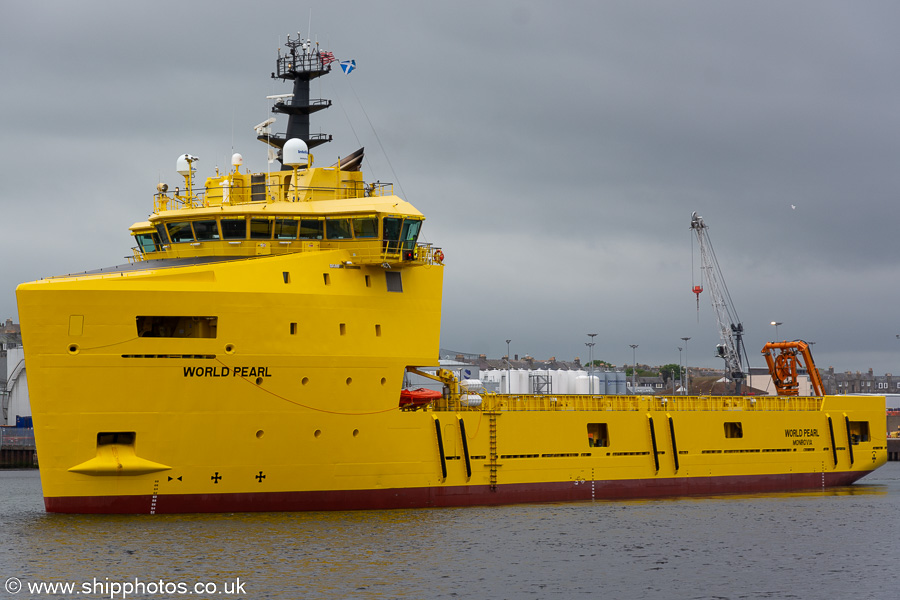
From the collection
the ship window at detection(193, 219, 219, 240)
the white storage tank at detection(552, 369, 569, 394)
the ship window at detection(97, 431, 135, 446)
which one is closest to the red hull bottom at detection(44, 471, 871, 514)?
the ship window at detection(97, 431, 135, 446)

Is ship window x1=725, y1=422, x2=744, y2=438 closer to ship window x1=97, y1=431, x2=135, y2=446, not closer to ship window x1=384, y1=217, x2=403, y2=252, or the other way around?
ship window x1=384, y1=217, x2=403, y2=252

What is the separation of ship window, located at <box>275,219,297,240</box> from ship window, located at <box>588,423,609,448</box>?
12467 mm

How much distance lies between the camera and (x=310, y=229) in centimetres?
3169

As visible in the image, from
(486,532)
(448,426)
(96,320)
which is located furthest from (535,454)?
(96,320)

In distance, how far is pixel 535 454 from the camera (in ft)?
114

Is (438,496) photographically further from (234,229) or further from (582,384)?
(582,384)

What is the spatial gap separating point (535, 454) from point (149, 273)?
1363 centimetres

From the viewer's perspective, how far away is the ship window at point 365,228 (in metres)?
31.7

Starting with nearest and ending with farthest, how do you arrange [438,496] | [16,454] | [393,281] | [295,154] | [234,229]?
[234,229] → [393,281] → [438,496] → [295,154] → [16,454]

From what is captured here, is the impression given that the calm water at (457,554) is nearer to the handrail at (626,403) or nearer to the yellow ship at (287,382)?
the yellow ship at (287,382)

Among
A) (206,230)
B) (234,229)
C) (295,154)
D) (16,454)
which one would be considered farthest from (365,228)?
(16,454)

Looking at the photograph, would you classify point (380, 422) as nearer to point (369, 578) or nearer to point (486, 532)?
point (486, 532)

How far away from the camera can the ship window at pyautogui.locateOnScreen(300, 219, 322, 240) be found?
31.6 meters

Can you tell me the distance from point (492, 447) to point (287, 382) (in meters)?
7.53
